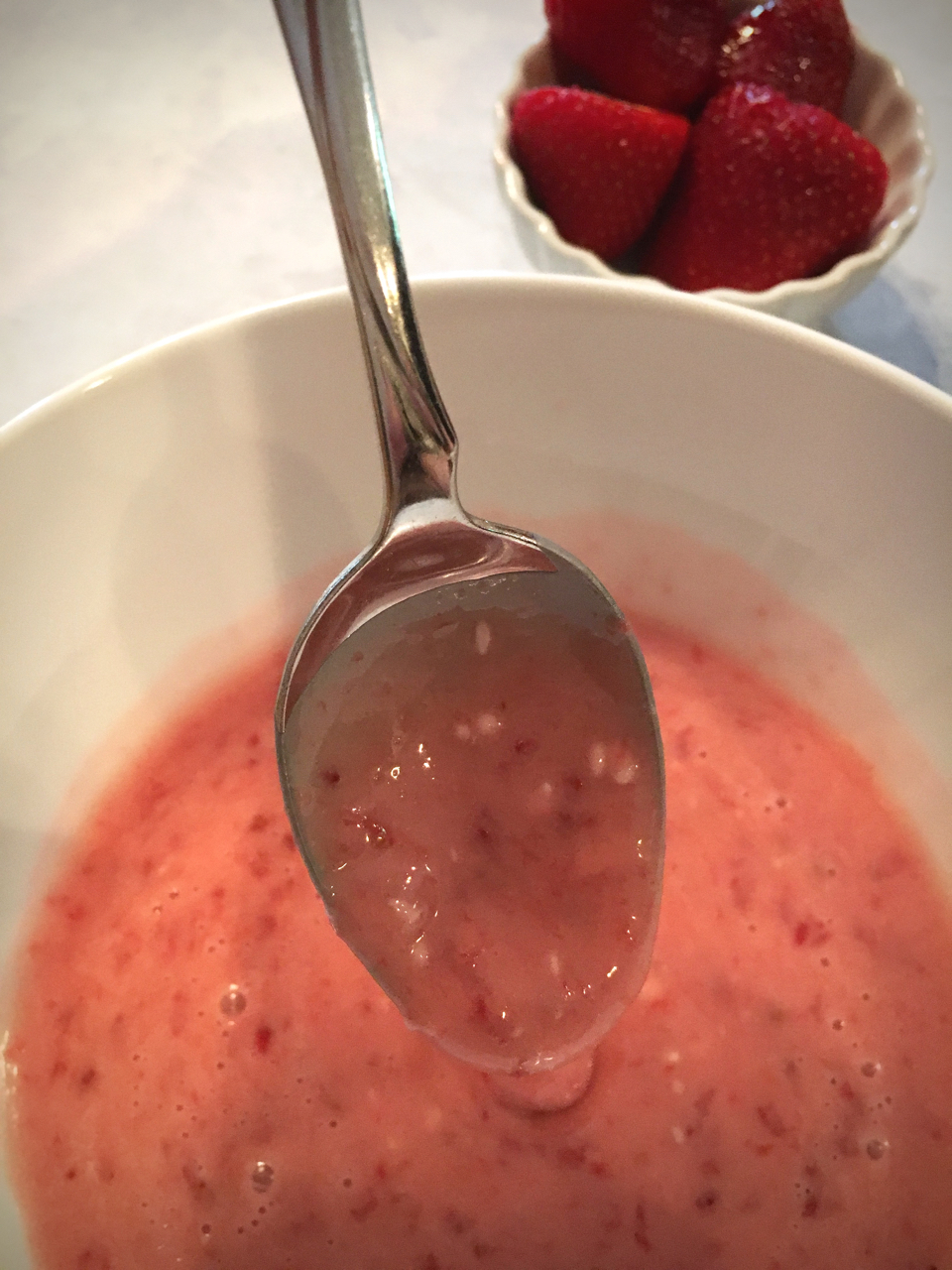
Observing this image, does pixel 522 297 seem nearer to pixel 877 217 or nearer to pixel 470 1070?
pixel 877 217

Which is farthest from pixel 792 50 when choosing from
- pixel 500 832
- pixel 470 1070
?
pixel 470 1070

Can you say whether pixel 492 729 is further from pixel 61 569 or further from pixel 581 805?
pixel 61 569

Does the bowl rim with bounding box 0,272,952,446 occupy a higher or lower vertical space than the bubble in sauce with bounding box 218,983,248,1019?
higher

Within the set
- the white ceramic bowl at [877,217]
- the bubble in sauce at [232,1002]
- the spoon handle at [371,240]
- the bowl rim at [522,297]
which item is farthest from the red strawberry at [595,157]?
the bubble in sauce at [232,1002]

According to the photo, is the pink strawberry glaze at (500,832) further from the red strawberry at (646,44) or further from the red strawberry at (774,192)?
the red strawberry at (646,44)

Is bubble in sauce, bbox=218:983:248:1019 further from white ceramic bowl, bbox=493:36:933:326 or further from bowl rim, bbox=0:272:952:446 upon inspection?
white ceramic bowl, bbox=493:36:933:326

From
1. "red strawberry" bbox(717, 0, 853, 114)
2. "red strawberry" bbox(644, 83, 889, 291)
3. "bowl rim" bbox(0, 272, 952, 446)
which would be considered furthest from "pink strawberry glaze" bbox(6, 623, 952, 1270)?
"red strawberry" bbox(717, 0, 853, 114)
